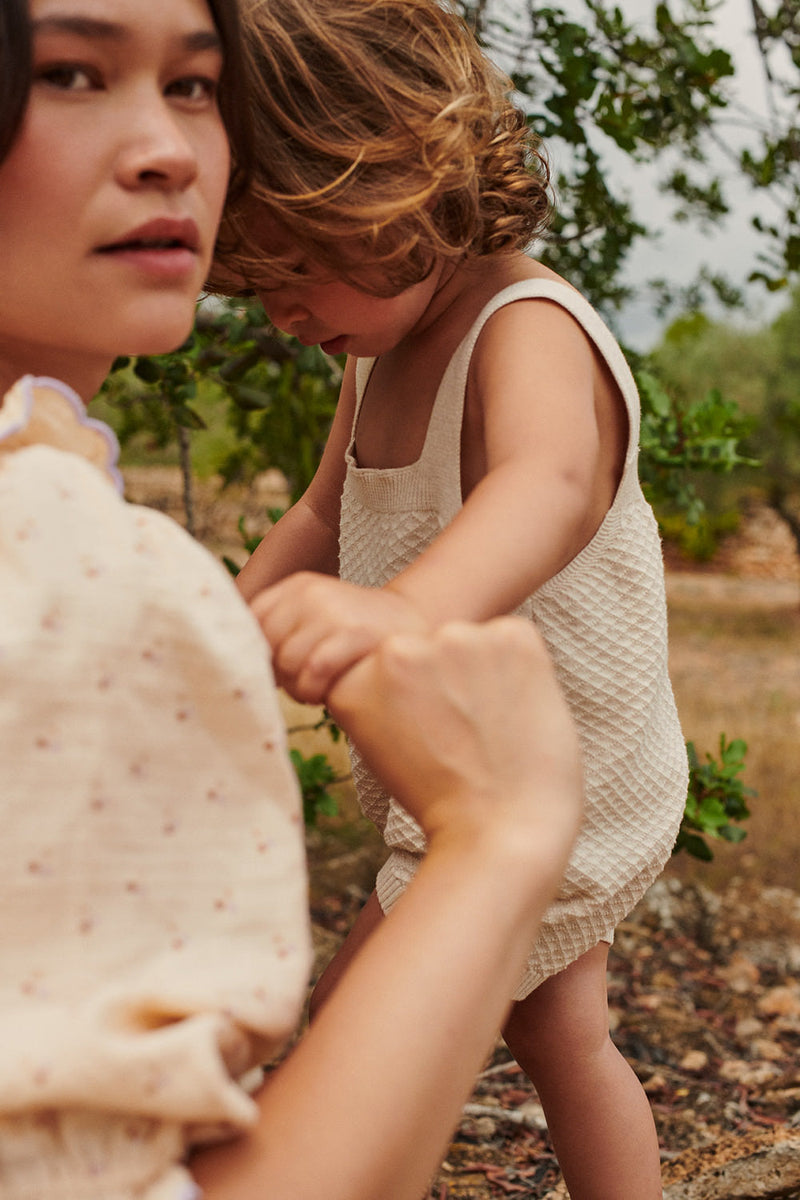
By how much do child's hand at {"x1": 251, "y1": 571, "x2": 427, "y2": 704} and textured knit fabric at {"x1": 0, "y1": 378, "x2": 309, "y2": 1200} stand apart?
0.09 meters

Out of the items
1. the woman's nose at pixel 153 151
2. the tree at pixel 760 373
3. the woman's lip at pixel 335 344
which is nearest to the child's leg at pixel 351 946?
the woman's lip at pixel 335 344

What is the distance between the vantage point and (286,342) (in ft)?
8.61

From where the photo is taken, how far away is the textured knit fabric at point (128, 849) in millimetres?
688

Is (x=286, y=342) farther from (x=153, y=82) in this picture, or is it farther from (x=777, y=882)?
Result: (x=777, y=882)

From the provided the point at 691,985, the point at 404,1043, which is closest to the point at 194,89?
the point at 404,1043

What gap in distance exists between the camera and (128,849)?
74 centimetres

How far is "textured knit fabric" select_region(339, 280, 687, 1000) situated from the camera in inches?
64.7

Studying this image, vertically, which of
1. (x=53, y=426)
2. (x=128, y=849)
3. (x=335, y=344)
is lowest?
(x=335, y=344)

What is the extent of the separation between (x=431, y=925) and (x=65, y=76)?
69 cm

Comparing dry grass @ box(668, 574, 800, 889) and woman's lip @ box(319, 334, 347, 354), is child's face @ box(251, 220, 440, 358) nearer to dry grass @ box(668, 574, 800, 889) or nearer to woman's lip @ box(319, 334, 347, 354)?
woman's lip @ box(319, 334, 347, 354)

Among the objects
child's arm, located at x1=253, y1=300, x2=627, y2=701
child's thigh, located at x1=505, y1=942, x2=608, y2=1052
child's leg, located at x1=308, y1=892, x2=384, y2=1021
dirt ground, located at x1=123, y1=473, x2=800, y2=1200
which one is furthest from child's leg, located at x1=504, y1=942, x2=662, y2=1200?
child's arm, located at x1=253, y1=300, x2=627, y2=701

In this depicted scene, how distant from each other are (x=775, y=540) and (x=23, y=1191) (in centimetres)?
1429

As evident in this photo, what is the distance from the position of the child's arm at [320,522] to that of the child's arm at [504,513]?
1.42 feet

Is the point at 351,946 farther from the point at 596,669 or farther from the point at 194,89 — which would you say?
the point at 194,89
